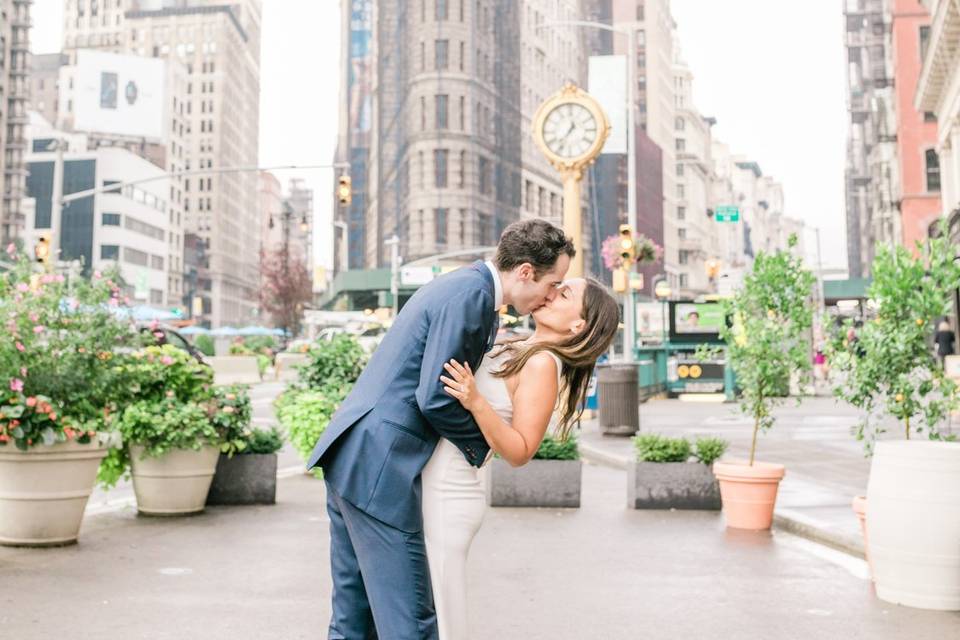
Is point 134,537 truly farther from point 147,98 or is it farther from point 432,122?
point 147,98

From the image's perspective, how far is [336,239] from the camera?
128m

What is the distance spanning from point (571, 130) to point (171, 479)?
12.6 meters

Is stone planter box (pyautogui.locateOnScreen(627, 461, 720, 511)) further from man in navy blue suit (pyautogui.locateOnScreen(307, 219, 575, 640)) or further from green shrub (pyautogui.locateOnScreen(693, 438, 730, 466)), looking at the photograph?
man in navy blue suit (pyautogui.locateOnScreen(307, 219, 575, 640))

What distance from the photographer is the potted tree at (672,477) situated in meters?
9.68

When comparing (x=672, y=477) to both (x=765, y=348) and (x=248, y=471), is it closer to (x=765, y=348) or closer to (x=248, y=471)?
(x=765, y=348)

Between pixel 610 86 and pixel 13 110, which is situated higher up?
pixel 13 110

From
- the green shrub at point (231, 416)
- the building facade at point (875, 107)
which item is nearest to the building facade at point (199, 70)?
the building facade at point (875, 107)

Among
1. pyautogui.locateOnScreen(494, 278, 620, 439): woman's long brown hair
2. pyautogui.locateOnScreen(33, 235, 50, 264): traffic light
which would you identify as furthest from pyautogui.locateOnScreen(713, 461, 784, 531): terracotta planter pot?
pyautogui.locateOnScreen(33, 235, 50, 264): traffic light

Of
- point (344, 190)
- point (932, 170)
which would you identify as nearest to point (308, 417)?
point (344, 190)

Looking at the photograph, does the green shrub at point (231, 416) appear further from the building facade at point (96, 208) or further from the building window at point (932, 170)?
the building facade at point (96, 208)

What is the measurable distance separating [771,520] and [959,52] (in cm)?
2914

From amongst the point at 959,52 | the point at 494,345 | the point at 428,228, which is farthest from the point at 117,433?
the point at 428,228

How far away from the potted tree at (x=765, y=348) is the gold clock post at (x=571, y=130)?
10.3 metres

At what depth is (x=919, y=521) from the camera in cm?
587
